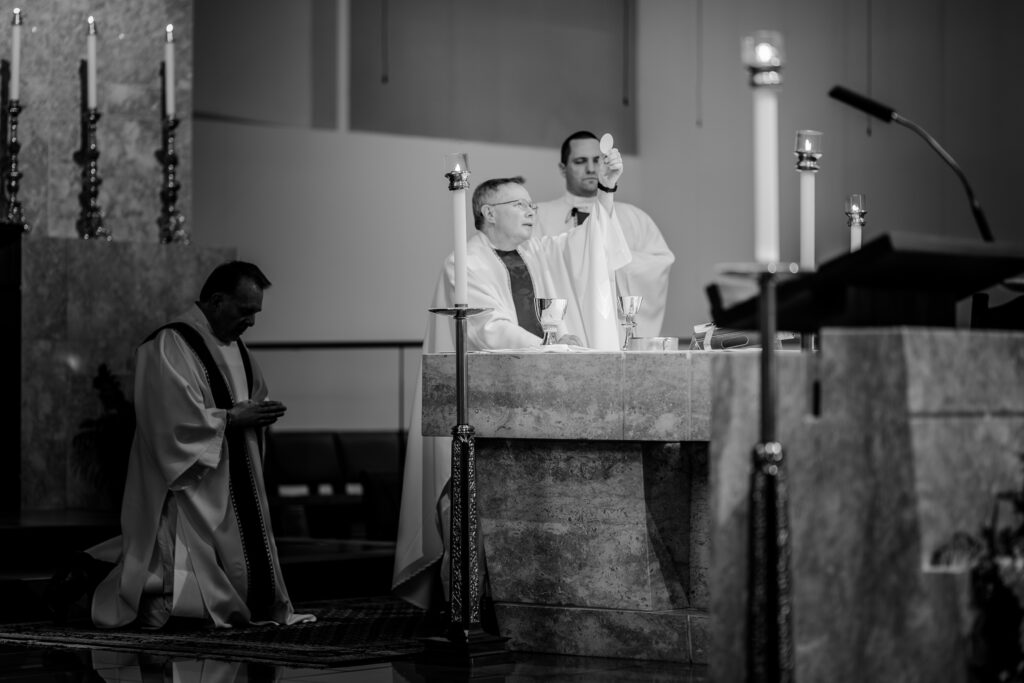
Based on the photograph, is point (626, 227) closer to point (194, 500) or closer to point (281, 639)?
point (194, 500)

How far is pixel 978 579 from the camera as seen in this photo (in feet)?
8.03

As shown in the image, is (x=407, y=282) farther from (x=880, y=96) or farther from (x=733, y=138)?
(x=880, y=96)

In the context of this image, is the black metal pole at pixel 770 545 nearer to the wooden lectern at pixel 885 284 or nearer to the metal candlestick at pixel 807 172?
the wooden lectern at pixel 885 284

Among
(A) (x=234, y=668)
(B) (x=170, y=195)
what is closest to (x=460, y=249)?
(A) (x=234, y=668)

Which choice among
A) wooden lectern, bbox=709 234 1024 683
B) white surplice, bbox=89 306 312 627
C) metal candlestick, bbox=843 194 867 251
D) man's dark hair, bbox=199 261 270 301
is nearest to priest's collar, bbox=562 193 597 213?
man's dark hair, bbox=199 261 270 301

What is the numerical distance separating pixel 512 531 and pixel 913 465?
7.34 feet

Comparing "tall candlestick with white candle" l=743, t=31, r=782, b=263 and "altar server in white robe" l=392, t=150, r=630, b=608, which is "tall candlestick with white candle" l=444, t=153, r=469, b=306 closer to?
"altar server in white robe" l=392, t=150, r=630, b=608

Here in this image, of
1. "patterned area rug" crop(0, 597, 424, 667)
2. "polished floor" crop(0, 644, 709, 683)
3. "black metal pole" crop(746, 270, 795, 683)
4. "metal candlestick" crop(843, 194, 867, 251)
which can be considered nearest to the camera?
"black metal pole" crop(746, 270, 795, 683)

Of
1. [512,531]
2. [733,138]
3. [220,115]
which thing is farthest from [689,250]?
[512,531]

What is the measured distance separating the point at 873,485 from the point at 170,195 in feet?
18.0

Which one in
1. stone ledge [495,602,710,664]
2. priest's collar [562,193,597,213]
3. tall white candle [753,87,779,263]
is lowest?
stone ledge [495,602,710,664]

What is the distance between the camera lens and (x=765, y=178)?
248cm

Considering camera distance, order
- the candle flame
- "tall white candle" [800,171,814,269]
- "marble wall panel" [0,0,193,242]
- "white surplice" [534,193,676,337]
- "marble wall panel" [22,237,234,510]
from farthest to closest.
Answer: "marble wall panel" [0,0,193,242]
"marble wall panel" [22,237,234,510]
"white surplice" [534,193,676,337]
"tall white candle" [800,171,814,269]
the candle flame

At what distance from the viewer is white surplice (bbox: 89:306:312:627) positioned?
5457 millimetres
